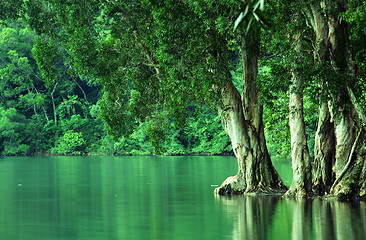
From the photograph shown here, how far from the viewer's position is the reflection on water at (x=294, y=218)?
14241mm

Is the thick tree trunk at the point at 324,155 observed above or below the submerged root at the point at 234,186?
above

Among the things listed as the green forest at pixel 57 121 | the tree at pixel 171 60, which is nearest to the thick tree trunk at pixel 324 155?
the tree at pixel 171 60

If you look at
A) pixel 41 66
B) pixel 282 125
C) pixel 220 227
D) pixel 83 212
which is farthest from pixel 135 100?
pixel 220 227

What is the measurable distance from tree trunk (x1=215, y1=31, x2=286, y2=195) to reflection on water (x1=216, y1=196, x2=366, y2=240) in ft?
2.87

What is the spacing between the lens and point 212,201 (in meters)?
21.4

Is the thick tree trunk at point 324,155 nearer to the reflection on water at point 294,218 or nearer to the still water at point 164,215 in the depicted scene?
the reflection on water at point 294,218

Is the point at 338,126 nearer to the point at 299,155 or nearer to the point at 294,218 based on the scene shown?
the point at 299,155

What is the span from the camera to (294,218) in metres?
16.7

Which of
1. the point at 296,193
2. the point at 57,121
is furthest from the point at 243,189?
the point at 57,121

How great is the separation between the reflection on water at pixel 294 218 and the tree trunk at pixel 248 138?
0.87 meters

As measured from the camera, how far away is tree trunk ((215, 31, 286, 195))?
2211 centimetres

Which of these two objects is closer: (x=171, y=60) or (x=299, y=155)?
(x=171, y=60)

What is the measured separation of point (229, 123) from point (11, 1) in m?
8.38

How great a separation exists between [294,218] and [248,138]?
6.01 m
